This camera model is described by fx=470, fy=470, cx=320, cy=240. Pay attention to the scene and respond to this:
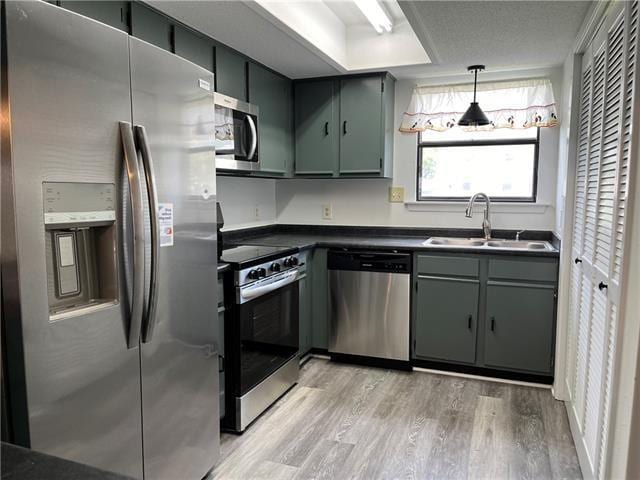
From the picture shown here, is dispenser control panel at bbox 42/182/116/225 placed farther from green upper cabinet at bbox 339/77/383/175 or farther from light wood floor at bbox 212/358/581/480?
green upper cabinet at bbox 339/77/383/175

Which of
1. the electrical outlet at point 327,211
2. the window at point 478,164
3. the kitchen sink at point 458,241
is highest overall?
the window at point 478,164

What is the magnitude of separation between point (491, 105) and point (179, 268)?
2792mm

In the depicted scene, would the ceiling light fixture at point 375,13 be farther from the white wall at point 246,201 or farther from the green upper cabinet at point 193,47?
the white wall at point 246,201

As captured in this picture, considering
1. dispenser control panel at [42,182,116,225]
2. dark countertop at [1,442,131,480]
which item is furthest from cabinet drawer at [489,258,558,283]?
dark countertop at [1,442,131,480]

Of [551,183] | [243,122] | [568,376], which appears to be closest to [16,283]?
[243,122]

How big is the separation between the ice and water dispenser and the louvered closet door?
1.61m

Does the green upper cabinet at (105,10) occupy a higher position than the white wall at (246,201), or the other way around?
the green upper cabinet at (105,10)

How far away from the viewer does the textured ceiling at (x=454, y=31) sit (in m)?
2.18

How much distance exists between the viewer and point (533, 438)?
2.43 metres

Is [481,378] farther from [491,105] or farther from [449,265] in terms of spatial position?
[491,105]

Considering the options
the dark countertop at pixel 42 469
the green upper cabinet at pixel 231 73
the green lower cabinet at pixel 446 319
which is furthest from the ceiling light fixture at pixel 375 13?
the dark countertop at pixel 42 469

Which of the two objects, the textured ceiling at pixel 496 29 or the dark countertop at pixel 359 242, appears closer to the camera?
the textured ceiling at pixel 496 29

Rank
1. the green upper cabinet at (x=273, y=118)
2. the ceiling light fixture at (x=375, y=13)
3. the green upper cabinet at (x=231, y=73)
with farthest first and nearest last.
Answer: the green upper cabinet at (x=273, y=118) < the green upper cabinet at (x=231, y=73) < the ceiling light fixture at (x=375, y=13)

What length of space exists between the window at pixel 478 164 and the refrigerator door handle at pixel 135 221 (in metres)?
2.74
